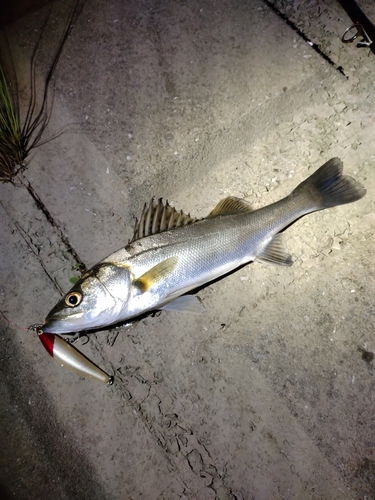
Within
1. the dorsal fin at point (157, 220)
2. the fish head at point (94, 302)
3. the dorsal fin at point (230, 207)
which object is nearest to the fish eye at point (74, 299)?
the fish head at point (94, 302)

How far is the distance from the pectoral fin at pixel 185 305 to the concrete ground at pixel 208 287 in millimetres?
211

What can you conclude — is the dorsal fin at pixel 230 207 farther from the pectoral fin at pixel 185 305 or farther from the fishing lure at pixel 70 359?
the fishing lure at pixel 70 359

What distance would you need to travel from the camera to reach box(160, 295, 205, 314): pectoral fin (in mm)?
2812

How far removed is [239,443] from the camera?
9.36 ft

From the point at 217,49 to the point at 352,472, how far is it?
3587 mm

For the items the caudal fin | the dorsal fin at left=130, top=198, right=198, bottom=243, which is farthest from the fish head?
the caudal fin

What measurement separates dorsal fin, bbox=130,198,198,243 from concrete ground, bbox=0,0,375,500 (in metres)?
0.41

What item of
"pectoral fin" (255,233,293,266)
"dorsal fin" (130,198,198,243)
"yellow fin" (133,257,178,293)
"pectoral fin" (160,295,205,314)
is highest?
"dorsal fin" (130,198,198,243)

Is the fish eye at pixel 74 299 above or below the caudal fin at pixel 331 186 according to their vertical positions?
above

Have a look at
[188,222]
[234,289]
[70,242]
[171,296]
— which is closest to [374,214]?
[234,289]

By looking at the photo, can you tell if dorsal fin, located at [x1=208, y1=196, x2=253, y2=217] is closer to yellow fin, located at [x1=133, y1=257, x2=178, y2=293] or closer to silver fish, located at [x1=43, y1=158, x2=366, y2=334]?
silver fish, located at [x1=43, y1=158, x2=366, y2=334]

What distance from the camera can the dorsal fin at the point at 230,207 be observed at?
2.83 meters

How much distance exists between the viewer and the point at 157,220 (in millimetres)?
2791

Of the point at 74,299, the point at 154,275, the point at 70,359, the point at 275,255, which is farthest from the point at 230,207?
the point at 70,359
